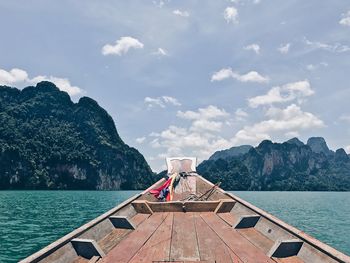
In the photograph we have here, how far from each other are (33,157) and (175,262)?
7606 inches

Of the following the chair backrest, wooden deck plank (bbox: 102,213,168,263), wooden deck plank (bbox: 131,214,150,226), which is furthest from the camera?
the chair backrest

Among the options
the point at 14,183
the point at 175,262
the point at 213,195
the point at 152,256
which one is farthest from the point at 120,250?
the point at 14,183

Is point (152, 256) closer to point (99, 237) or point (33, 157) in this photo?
point (99, 237)

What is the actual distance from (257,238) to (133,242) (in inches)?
97.4

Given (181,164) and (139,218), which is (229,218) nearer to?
(139,218)

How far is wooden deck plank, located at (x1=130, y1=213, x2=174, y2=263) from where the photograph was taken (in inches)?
189

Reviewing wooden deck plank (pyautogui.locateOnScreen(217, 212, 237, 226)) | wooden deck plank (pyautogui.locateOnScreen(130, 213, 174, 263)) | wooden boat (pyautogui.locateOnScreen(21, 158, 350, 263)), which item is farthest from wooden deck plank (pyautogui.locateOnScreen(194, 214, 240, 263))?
wooden deck plank (pyautogui.locateOnScreen(217, 212, 237, 226))

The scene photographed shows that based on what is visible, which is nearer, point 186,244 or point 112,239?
point 186,244

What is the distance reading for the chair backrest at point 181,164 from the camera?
62.0 ft

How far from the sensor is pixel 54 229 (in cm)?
2603

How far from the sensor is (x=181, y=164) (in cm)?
1941

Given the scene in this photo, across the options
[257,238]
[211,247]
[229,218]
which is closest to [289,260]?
[257,238]

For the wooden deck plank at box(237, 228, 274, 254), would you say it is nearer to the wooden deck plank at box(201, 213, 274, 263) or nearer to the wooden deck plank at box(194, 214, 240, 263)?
the wooden deck plank at box(201, 213, 274, 263)

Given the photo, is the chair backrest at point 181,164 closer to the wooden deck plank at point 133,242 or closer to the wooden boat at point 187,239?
the wooden boat at point 187,239
